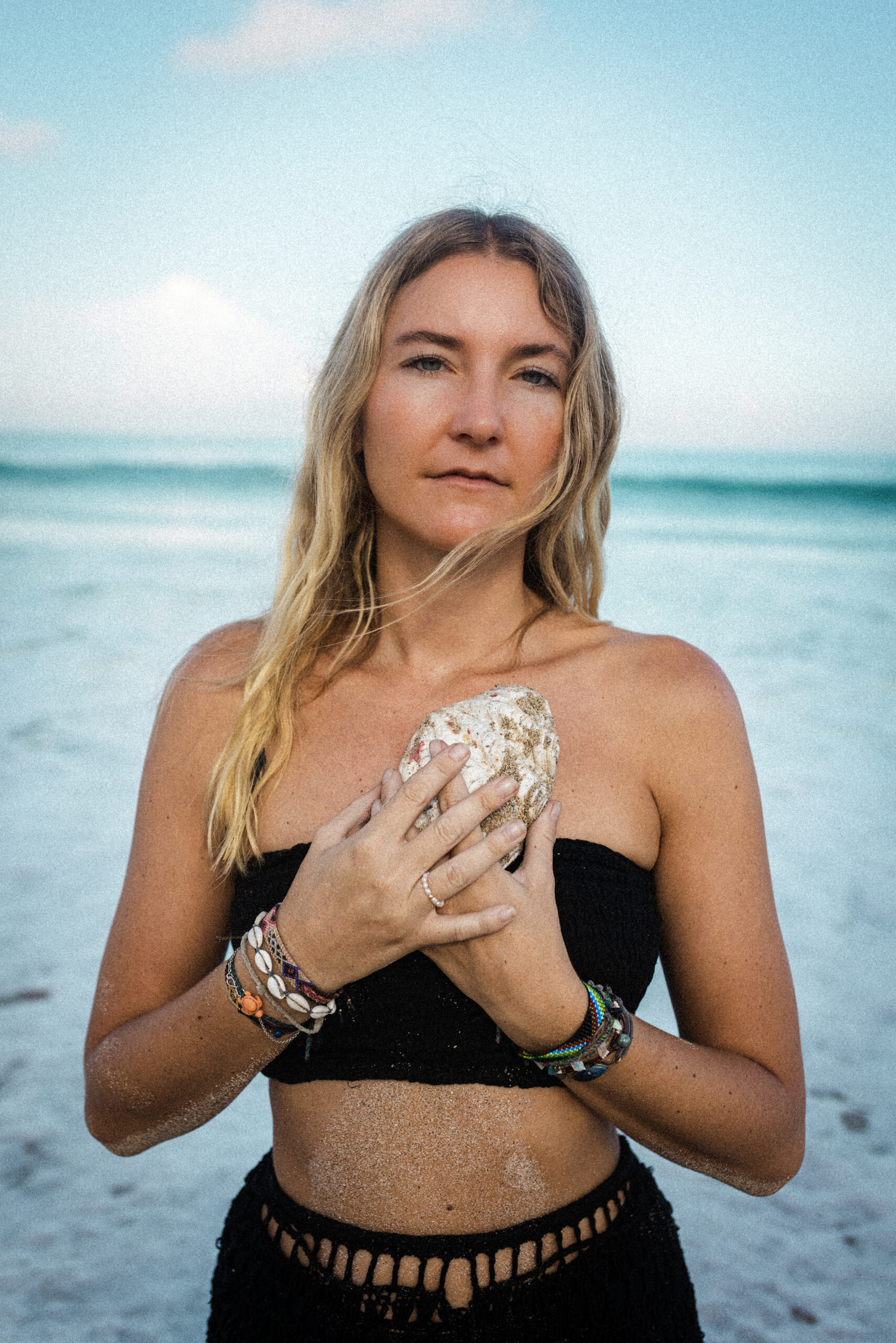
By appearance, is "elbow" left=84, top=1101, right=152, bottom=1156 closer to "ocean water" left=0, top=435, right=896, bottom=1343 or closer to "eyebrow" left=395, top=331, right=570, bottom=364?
"ocean water" left=0, top=435, right=896, bottom=1343

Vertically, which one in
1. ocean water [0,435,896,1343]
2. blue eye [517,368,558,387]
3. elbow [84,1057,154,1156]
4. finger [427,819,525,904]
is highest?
blue eye [517,368,558,387]

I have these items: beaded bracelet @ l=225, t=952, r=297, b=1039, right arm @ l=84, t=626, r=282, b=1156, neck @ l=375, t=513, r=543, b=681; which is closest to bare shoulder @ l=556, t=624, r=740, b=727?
neck @ l=375, t=513, r=543, b=681

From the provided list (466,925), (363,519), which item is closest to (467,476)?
(363,519)

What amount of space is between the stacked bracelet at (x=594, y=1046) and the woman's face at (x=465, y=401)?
3.05 feet

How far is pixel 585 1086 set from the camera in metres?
1.74

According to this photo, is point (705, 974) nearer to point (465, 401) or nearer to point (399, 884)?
point (399, 884)

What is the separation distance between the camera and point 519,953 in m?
1.58

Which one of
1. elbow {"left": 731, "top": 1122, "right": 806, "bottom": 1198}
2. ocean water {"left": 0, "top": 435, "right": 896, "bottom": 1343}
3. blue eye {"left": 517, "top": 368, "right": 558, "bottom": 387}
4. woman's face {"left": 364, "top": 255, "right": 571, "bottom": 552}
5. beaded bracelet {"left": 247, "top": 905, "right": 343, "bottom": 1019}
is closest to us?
beaded bracelet {"left": 247, "top": 905, "right": 343, "bottom": 1019}

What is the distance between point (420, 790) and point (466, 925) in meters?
0.22

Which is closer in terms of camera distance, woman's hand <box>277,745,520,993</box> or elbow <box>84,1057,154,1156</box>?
woman's hand <box>277,745,520,993</box>

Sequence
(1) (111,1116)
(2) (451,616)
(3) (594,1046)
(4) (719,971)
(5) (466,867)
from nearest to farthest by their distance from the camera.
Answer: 1. (5) (466,867)
2. (3) (594,1046)
3. (4) (719,971)
4. (1) (111,1116)
5. (2) (451,616)

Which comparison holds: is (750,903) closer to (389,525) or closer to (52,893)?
(389,525)

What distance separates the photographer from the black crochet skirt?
171 cm

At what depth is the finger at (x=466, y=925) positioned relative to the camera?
1.56 meters
